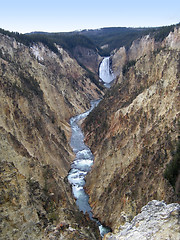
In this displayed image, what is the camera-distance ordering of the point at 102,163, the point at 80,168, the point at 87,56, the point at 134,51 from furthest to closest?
the point at 87,56 < the point at 134,51 < the point at 80,168 < the point at 102,163

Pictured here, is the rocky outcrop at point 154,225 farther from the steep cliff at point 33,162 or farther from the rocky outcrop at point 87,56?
the rocky outcrop at point 87,56

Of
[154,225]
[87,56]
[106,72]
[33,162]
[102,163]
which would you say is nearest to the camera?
[154,225]

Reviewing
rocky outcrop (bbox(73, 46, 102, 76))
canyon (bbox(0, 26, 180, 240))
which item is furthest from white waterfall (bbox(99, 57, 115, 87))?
canyon (bbox(0, 26, 180, 240))

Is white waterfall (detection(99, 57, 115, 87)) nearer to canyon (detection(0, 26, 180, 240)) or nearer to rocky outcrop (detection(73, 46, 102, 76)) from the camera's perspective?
rocky outcrop (detection(73, 46, 102, 76))

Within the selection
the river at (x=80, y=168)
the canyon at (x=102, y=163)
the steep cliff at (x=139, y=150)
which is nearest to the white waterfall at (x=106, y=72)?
the river at (x=80, y=168)

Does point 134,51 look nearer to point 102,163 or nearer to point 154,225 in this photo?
point 102,163

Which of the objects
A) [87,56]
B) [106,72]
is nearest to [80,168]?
[106,72]
